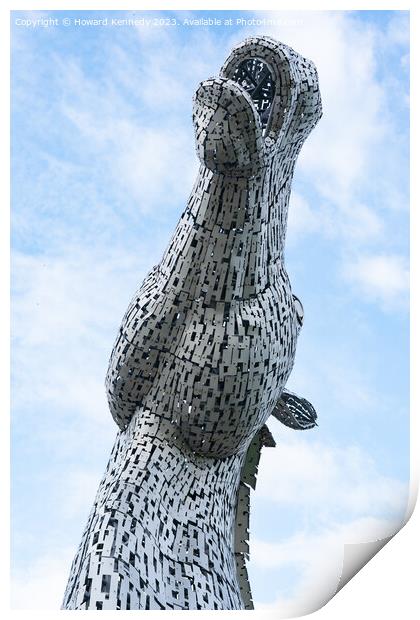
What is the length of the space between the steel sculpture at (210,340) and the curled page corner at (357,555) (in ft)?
1.58

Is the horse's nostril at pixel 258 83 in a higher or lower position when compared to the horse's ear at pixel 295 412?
higher

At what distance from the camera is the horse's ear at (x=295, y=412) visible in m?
5.60

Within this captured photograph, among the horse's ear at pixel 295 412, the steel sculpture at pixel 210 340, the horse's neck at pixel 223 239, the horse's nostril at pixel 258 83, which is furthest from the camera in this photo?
the horse's ear at pixel 295 412

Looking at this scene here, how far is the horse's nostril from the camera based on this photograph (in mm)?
4668

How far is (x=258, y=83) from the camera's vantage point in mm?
4688

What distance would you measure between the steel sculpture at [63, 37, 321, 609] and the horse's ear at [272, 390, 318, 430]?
2.28ft

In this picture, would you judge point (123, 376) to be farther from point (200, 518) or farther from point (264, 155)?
point (264, 155)

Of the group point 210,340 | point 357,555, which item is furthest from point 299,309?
point 357,555

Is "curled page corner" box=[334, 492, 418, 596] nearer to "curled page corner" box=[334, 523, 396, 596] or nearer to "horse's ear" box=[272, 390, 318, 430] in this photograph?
"curled page corner" box=[334, 523, 396, 596]

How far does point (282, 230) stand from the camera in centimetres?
483

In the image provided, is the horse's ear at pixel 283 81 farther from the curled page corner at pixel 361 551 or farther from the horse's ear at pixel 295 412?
the curled page corner at pixel 361 551

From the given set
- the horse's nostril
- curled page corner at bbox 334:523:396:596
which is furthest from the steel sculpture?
curled page corner at bbox 334:523:396:596

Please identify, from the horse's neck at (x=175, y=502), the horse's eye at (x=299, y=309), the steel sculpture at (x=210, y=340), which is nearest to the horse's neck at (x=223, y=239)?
the steel sculpture at (x=210, y=340)

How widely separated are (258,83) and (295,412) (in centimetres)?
174
